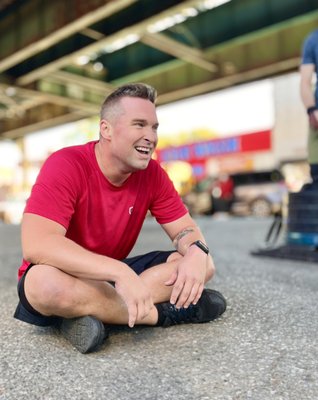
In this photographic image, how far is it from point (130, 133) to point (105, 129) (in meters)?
0.16

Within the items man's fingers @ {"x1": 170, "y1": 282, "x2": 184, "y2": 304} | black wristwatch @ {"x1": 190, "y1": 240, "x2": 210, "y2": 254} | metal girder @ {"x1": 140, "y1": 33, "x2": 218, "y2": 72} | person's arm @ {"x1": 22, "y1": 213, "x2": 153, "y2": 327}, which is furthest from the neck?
metal girder @ {"x1": 140, "y1": 33, "x2": 218, "y2": 72}

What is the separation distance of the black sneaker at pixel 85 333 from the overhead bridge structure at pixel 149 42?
6847 millimetres

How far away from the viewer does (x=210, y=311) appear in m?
2.42

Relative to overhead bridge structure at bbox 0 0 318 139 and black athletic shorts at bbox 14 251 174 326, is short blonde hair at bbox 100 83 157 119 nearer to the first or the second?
black athletic shorts at bbox 14 251 174 326

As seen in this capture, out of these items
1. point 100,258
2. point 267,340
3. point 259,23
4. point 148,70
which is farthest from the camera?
point 148,70

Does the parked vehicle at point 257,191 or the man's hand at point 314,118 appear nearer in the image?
the man's hand at point 314,118

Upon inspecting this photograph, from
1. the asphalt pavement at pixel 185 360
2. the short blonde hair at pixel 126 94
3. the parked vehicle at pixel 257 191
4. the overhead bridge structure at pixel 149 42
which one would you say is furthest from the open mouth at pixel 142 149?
the parked vehicle at pixel 257 191

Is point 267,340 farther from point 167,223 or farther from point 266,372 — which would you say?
point 167,223

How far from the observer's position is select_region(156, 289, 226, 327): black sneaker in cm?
234

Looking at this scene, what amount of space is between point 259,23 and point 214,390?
12.1 meters

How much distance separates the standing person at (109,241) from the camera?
Answer: 1972 mm

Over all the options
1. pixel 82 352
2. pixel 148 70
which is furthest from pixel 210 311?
pixel 148 70

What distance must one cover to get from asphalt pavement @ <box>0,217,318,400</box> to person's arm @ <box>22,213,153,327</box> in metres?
0.26

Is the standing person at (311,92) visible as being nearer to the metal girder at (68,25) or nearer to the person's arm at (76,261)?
the person's arm at (76,261)
